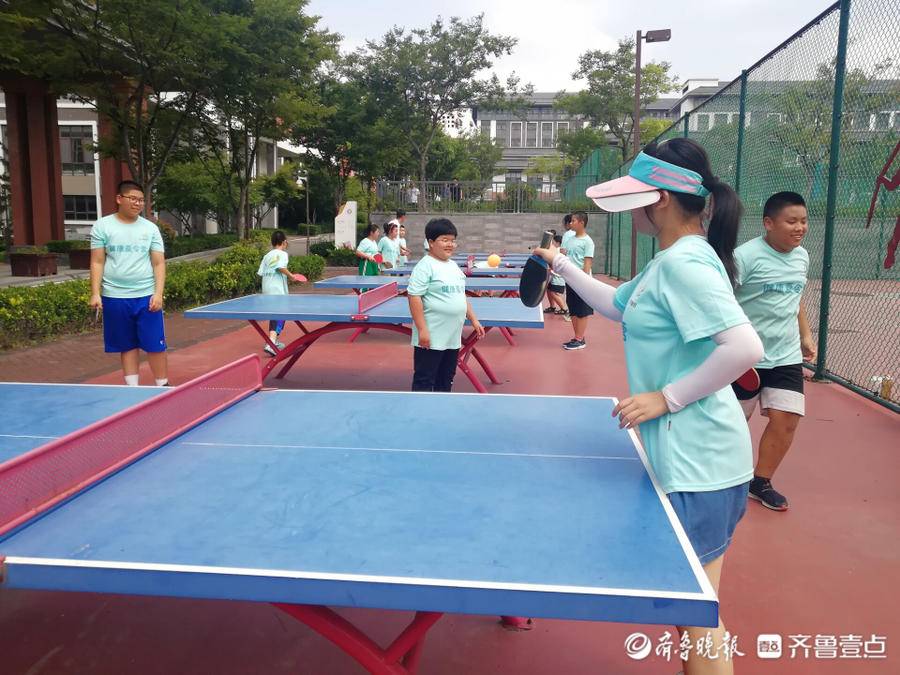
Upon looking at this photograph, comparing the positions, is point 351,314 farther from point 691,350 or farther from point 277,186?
point 277,186

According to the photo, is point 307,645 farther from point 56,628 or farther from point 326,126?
point 326,126

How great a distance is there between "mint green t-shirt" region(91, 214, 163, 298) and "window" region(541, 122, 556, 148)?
80514mm

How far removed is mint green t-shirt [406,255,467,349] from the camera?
185 inches

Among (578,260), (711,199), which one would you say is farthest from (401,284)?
(711,199)

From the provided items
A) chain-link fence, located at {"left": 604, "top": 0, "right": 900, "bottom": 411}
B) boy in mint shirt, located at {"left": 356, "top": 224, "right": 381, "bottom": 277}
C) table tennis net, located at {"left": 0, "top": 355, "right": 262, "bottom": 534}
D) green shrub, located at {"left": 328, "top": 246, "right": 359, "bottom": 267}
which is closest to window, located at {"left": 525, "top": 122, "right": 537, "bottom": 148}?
green shrub, located at {"left": 328, "top": 246, "right": 359, "bottom": 267}

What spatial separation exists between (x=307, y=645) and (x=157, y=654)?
1.76 ft

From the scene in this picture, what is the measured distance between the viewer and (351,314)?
6254 mm

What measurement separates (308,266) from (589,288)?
17.3 metres

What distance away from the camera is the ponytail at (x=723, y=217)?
1.98 m

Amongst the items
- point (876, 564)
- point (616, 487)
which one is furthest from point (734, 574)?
point (616, 487)

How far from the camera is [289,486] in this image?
79.9 inches

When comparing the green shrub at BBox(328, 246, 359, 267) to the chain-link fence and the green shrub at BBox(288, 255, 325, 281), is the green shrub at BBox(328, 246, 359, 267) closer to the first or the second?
the green shrub at BBox(288, 255, 325, 281)

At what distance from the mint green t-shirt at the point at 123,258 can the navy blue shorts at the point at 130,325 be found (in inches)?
2.8

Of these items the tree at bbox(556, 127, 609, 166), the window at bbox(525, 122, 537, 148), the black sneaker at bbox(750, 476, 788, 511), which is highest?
the window at bbox(525, 122, 537, 148)
